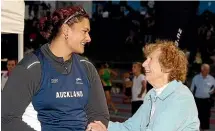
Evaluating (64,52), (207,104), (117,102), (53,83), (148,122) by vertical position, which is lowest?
(117,102)

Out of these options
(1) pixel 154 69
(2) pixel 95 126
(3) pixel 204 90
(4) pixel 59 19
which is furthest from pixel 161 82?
(3) pixel 204 90

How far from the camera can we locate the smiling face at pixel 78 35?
246cm

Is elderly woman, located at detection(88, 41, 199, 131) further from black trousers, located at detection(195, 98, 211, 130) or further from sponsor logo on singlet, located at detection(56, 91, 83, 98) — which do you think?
black trousers, located at detection(195, 98, 211, 130)

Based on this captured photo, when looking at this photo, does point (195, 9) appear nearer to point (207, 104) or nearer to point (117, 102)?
point (117, 102)

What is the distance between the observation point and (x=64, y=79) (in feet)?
7.91

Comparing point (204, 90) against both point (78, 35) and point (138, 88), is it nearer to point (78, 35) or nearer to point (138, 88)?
point (138, 88)

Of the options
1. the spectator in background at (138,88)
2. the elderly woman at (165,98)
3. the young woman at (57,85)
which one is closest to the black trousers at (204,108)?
the spectator in background at (138,88)

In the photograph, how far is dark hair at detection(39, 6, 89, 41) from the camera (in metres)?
2.44

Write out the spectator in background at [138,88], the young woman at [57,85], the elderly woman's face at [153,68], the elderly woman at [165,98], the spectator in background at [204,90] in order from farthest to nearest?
the spectator in background at [204,90], the spectator in background at [138,88], the elderly woman's face at [153,68], the elderly woman at [165,98], the young woman at [57,85]

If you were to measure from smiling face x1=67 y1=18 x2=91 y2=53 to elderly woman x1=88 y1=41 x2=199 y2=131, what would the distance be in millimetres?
438

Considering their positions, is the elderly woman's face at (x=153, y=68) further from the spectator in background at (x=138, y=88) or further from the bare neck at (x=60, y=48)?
the spectator in background at (x=138, y=88)

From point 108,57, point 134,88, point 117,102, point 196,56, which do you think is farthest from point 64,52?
point 108,57

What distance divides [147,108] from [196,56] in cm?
1895

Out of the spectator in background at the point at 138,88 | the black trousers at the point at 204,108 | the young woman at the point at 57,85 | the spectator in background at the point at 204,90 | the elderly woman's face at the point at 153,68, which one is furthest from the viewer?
the black trousers at the point at 204,108
